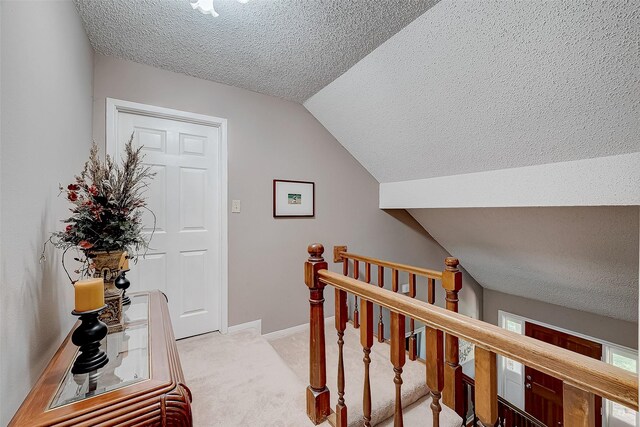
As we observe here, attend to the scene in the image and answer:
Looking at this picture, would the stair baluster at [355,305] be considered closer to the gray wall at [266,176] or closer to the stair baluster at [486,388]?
the gray wall at [266,176]

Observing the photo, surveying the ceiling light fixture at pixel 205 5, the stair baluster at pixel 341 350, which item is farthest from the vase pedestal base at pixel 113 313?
the ceiling light fixture at pixel 205 5

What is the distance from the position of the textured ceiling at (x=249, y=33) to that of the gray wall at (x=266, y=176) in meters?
0.18

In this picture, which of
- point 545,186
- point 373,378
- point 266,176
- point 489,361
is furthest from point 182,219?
point 545,186

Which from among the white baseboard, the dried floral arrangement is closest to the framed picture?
the white baseboard

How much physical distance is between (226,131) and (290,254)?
4.17 feet

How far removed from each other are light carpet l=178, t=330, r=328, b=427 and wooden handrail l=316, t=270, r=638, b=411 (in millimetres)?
1004

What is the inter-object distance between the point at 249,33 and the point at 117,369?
1.85 meters

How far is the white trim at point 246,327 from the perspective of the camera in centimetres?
236

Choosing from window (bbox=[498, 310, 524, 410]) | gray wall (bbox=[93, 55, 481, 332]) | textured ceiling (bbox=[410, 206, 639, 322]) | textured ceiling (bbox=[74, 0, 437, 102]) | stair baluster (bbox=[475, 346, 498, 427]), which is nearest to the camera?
stair baluster (bbox=[475, 346, 498, 427])

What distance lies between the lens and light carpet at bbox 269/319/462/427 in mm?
1662

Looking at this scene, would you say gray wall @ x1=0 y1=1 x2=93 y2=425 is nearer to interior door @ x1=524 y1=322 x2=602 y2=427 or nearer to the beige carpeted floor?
the beige carpeted floor

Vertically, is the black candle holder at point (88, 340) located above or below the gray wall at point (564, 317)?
above

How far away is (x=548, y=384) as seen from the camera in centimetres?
373

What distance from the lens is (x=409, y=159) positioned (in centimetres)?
263
